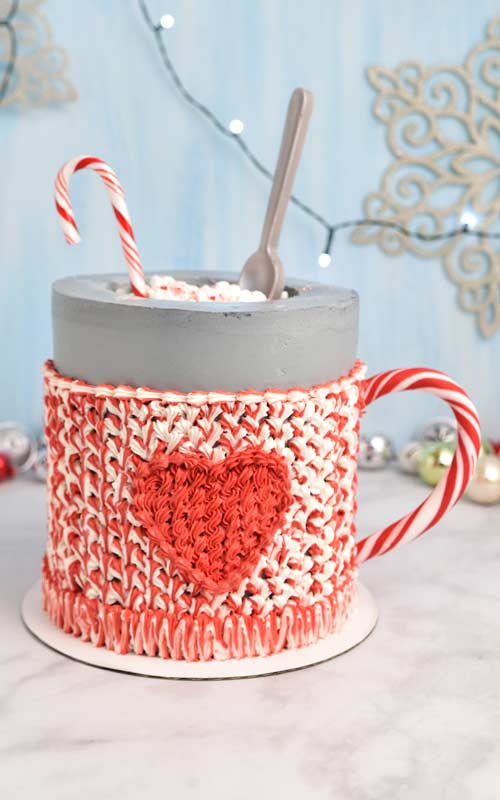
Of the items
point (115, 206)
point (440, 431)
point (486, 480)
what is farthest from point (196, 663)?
point (440, 431)

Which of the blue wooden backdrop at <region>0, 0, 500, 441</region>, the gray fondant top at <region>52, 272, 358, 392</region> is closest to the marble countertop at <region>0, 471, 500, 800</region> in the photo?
the gray fondant top at <region>52, 272, 358, 392</region>

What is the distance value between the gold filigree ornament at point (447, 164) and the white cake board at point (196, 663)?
645mm

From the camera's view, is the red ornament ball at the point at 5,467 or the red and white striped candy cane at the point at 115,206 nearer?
the red and white striped candy cane at the point at 115,206

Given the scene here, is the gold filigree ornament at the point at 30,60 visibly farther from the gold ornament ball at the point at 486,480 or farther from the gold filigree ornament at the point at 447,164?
the gold ornament ball at the point at 486,480

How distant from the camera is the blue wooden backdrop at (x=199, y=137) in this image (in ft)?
4.37

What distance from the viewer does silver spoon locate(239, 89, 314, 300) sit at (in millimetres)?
934

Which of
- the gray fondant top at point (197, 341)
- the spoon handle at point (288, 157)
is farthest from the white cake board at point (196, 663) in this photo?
the spoon handle at point (288, 157)

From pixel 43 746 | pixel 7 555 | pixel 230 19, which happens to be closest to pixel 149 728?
pixel 43 746

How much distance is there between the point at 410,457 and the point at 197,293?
0.58 m

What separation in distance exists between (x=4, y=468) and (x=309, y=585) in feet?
1.96

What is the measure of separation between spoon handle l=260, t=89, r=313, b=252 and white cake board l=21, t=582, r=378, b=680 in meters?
0.36

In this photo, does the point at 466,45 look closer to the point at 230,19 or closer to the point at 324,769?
the point at 230,19

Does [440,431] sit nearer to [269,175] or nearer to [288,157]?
[269,175]

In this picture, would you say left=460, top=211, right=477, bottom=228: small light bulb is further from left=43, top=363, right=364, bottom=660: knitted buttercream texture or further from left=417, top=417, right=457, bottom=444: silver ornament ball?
left=43, top=363, right=364, bottom=660: knitted buttercream texture
